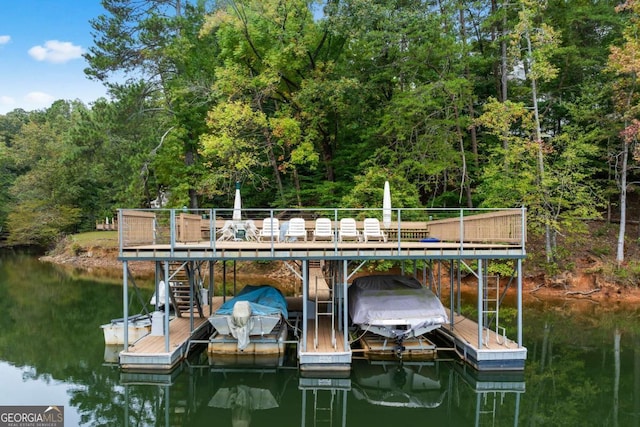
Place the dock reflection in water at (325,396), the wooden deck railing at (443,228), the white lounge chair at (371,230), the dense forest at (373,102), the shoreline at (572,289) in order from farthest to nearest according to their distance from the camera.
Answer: the dense forest at (373,102) → the shoreline at (572,289) → the white lounge chair at (371,230) → the wooden deck railing at (443,228) → the dock reflection in water at (325,396)

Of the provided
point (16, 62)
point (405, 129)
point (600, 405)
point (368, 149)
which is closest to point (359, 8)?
point (405, 129)

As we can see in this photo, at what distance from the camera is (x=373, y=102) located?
2459 centimetres

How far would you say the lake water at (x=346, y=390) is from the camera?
8.25m

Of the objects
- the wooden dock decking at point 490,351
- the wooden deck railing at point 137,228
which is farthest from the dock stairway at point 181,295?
the wooden dock decking at point 490,351

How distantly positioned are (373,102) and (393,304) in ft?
51.9

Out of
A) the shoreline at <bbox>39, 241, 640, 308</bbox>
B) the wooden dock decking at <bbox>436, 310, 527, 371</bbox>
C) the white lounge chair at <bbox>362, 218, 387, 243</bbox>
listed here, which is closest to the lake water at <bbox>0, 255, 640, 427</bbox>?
the wooden dock decking at <bbox>436, 310, 527, 371</bbox>

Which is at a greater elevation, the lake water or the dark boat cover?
the dark boat cover

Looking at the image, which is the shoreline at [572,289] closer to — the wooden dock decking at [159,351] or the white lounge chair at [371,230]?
the white lounge chair at [371,230]

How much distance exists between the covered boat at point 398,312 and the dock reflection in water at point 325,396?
90 cm

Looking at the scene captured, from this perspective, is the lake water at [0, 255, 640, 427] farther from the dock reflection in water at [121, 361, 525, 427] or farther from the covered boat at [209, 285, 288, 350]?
the covered boat at [209, 285, 288, 350]

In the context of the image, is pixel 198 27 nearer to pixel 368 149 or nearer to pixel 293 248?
pixel 368 149

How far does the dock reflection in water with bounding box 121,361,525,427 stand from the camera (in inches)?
324

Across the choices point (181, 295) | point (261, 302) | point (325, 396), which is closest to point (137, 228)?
point (261, 302)

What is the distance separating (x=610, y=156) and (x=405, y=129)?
1013 centimetres
